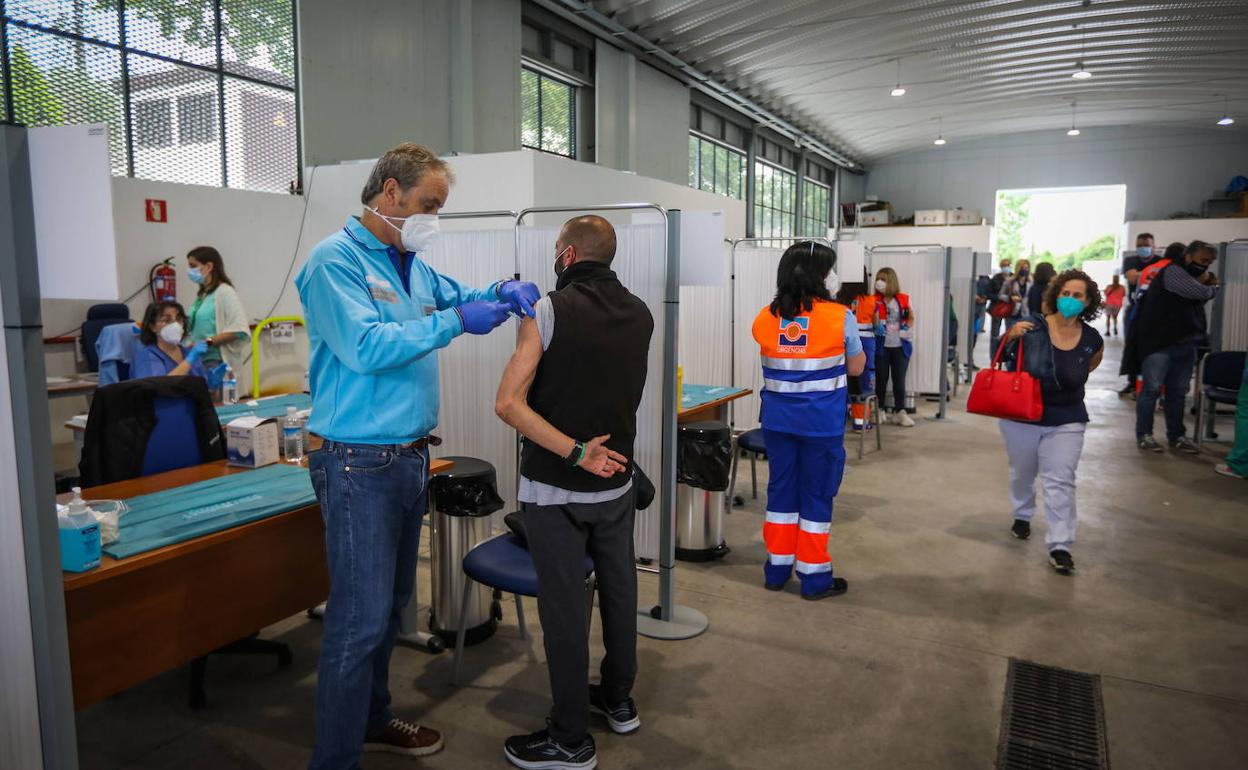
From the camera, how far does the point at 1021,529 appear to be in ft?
14.2

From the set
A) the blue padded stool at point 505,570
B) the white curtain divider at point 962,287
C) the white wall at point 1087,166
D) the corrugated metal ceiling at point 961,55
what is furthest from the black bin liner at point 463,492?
the white wall at point 1087,166

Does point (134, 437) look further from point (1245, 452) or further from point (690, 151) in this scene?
point (690, 151)

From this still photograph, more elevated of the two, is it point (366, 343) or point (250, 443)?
point (366, 343)

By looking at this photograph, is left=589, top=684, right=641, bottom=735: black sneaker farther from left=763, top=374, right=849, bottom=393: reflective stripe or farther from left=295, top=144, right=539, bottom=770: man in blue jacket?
left=763, top=374, right=849, bottom=393: reflective stripe

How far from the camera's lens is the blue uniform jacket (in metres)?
1.81

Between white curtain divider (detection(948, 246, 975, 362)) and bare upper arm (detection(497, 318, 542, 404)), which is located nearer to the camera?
bare upper arm (detection(497, 318, 542, 404))

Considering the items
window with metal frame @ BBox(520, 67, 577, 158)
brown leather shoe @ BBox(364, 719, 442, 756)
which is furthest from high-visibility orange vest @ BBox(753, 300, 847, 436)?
window with metal frame @ BBox(520, 67, 577, 158)

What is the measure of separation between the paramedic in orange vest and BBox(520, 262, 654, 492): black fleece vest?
1.28 metres

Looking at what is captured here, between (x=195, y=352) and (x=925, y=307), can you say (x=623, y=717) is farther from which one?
(x=925, y=307)

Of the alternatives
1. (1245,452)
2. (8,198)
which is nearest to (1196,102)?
(1245,452)

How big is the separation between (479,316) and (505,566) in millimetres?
848

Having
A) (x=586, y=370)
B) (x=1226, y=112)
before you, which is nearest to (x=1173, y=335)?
(x=586, y=370)

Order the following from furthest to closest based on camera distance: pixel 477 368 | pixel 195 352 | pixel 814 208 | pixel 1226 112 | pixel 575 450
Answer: pixel 814 208, pixel 1226 112, pixel 195 352, pixel 477 368, pixel 575 450

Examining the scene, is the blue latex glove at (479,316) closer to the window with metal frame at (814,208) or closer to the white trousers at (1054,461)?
the white trousers at (1054,461)
